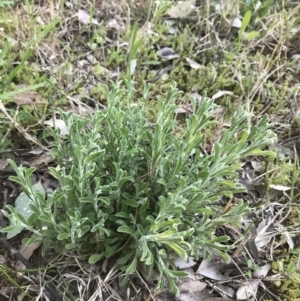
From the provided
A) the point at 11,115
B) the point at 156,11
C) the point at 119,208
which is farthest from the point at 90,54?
the point at 119,208

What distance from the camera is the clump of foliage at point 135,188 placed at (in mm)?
1445

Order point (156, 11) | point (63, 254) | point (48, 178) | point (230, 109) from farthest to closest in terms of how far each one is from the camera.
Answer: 1. point (156, 11)
2. point (230, 109)
3. point (48, 178)
4. point (63, 254)

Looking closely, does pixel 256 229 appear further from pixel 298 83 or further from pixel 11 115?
pixel 11 115

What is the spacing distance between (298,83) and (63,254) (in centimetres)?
145

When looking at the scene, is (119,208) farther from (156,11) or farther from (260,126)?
(156,11)

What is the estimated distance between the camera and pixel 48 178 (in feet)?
6.15

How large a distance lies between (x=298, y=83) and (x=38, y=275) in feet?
5.10

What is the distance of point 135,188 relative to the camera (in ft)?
5.30

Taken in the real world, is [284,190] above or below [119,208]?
below

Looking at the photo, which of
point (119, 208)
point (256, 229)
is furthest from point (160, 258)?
point (256, 229)

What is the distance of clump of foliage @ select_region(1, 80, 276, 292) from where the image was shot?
145 centimetres

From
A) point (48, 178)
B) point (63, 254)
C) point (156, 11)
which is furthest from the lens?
point (156, 11)

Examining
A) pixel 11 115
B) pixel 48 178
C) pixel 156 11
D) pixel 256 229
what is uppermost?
pixel 156 11

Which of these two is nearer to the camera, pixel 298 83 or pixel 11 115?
pixel 11 115
